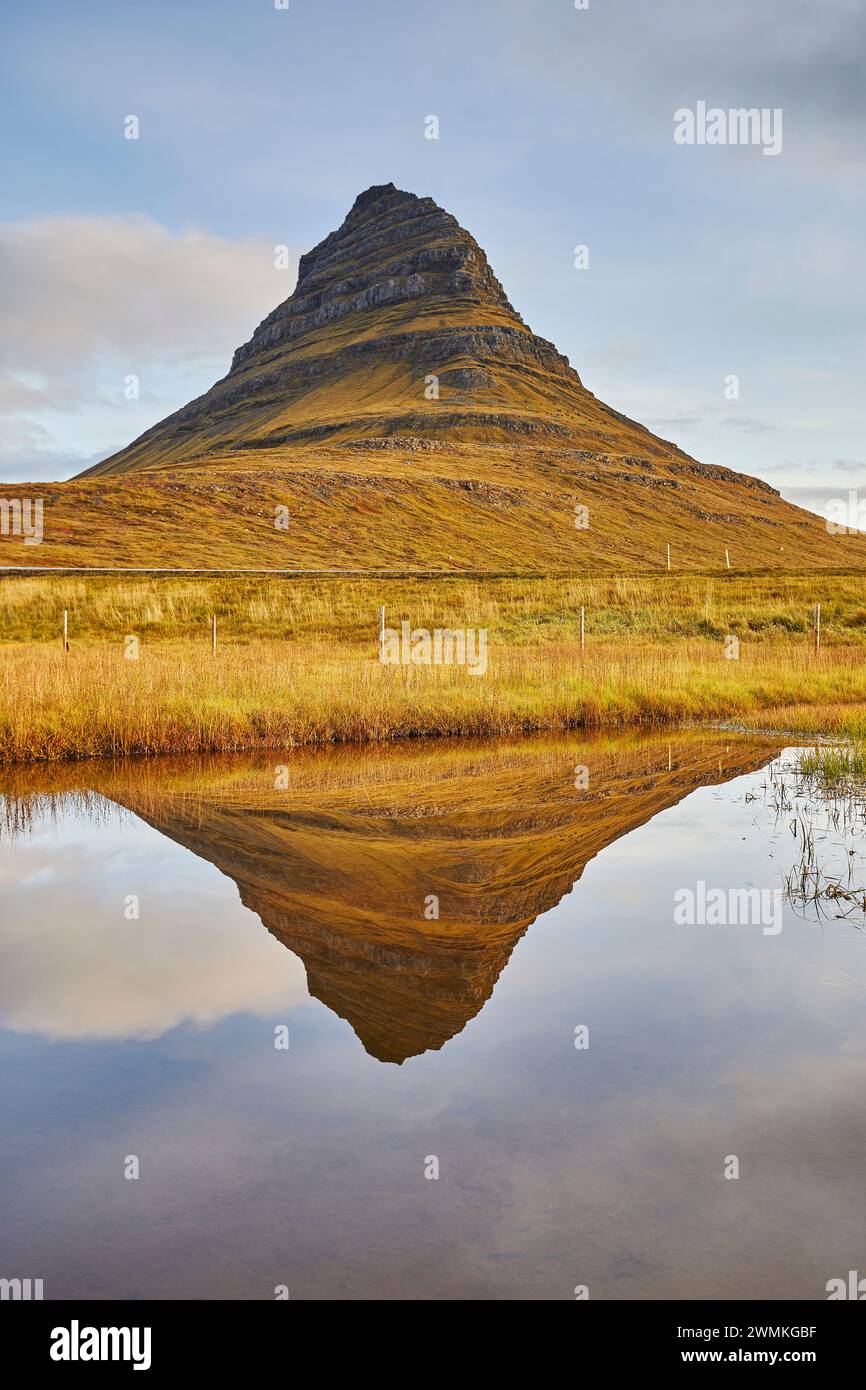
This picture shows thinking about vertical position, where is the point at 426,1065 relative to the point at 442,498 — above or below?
below

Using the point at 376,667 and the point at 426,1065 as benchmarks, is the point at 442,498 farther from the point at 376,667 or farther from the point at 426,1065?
the point at 426,1065

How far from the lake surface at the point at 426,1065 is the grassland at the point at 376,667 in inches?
263

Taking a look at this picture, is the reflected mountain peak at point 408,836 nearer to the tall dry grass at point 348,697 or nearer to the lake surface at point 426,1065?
the lake surface at point 426,1065

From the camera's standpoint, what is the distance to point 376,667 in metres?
23.6

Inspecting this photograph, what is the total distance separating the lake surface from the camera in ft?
13.7

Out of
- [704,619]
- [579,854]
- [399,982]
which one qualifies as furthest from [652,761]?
[704,619]

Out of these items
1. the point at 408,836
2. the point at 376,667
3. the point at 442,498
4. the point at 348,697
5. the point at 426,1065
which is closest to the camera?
the point at 426,1065

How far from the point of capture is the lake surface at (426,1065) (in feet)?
13.7

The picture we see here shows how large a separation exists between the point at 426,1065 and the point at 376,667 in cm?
1796

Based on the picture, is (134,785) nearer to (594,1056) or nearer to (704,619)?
(594,1056)

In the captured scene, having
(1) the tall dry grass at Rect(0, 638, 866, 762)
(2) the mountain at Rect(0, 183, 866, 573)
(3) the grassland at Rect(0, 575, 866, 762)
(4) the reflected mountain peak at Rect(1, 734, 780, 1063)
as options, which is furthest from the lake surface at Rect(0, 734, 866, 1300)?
(2) the mountain at Rect(0, 183, 866, 573)

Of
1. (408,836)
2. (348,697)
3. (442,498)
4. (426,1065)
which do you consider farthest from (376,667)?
(442,498)

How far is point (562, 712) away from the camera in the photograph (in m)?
21.1

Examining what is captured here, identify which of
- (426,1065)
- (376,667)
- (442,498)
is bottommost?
(426,1065)
